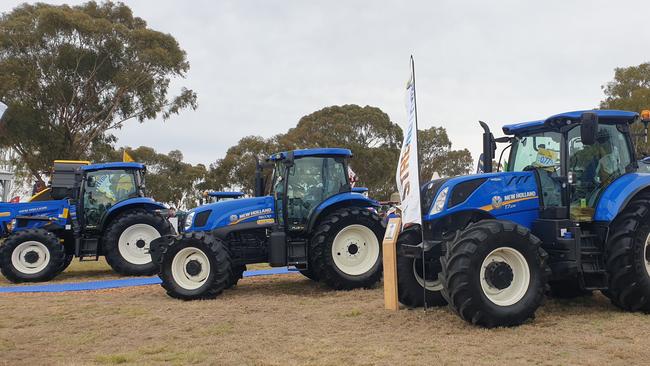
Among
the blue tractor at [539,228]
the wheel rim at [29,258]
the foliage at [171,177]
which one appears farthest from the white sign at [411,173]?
the foliage at [171,177]

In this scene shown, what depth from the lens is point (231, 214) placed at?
967cm

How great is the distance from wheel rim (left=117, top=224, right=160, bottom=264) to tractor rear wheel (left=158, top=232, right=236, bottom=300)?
4.00 meters

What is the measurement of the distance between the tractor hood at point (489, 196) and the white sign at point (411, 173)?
33 centimetres

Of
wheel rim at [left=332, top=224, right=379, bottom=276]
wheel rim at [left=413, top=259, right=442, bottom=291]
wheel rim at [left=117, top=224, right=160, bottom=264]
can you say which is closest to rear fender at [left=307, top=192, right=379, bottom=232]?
wheel rim at [left=332, top=224, right=379, bottom=276]

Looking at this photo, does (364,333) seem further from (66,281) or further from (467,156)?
(467,156)

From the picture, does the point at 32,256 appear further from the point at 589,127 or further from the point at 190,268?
the point at 589,127

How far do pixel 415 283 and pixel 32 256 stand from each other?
338 inches

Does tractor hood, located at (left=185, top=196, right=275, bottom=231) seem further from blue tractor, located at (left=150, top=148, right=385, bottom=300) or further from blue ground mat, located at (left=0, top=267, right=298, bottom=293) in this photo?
blue ground mat, located at (left=0, top=267, right=298, bottom=293)

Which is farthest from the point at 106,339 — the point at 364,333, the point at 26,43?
the point at 26,43

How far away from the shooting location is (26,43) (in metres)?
26.5

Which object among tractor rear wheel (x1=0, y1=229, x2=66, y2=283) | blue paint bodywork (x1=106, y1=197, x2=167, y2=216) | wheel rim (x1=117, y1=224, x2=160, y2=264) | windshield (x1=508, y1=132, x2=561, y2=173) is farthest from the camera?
blue paint bodywork (x1=106, y1=197, x2=167, y2=216)

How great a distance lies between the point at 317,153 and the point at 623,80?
29.3 metres

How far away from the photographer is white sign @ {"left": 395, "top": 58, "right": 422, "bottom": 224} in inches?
255

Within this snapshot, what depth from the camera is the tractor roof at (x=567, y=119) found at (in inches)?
270
